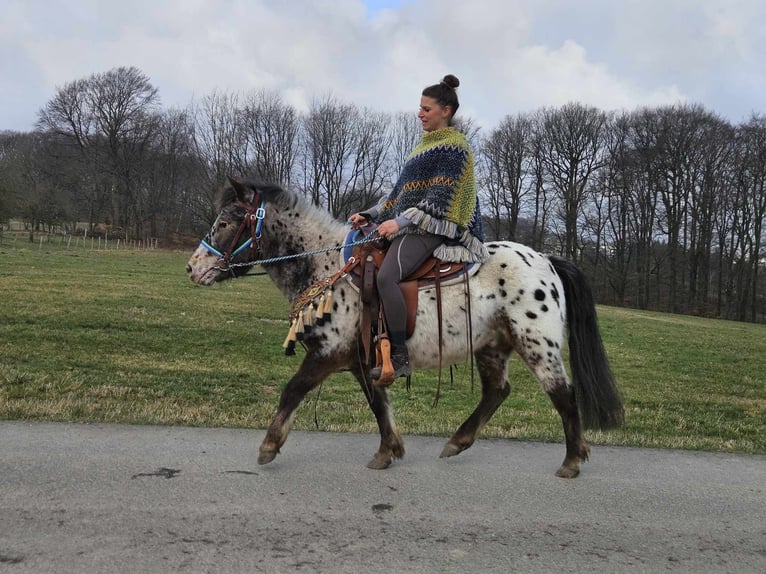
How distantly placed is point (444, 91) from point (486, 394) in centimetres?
254

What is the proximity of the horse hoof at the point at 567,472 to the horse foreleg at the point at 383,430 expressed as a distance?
1219 mm

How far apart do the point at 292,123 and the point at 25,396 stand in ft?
154

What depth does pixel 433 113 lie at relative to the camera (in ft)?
14.6

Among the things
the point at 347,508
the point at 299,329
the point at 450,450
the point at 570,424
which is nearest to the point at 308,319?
the point at 299,329

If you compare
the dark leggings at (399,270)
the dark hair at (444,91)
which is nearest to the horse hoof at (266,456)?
the dark leggings at (399,270)

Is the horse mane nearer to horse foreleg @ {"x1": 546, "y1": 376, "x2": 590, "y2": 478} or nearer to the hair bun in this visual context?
the hair bun

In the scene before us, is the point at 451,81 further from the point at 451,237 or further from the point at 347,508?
the point at 347,508

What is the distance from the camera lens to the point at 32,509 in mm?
3287

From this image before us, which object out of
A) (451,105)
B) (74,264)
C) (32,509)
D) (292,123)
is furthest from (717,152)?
(32,509)

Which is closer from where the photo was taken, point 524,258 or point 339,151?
point 524,258

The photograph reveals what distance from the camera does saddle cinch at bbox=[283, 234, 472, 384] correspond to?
4223 millimetres

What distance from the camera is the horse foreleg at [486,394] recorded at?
469 cm

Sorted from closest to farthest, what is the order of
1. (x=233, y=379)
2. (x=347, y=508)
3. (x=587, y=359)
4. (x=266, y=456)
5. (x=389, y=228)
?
(x=347, y=508) → (x=266, y=456) → (x=389, y=228) → (x=587, y=359) → (x=233, y=379)

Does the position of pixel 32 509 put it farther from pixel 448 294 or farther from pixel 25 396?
pixel 25 396
